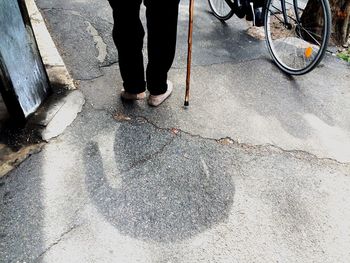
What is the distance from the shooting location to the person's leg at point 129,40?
8.21 feet

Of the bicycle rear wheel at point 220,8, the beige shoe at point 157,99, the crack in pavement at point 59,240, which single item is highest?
the bicycle rear wheel at point 220,8

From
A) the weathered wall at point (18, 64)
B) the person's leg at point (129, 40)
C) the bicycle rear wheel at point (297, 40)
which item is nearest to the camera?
the weathered wall at point (18, 64)

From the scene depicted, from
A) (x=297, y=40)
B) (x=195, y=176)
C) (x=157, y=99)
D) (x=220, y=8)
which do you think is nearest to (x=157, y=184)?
(x=195, y=176)

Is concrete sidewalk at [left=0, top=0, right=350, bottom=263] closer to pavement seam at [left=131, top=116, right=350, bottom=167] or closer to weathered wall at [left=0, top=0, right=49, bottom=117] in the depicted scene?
pavement seam at [left=131, top=116, right=350, bottom=167]

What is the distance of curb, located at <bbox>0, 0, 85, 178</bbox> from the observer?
2598 millimetres

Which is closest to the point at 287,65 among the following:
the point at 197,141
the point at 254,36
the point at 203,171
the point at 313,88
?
the point at 313,88

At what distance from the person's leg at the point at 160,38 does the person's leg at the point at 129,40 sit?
9cm

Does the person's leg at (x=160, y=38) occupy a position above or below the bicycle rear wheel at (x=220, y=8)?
above

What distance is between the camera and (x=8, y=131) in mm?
2732

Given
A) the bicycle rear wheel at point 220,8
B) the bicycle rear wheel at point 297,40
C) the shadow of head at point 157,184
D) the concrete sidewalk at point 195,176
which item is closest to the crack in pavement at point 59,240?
the concrete sidewalk at point 195,176

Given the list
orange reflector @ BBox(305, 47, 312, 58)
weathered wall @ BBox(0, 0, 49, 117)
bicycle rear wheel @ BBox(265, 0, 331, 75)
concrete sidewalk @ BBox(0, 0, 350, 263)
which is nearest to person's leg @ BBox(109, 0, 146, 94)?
concrete sidewalk @ BBox(0, 0, 350, 263)

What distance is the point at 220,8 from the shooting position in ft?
14.9

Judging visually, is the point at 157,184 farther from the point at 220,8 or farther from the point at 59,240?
the point at 220,8

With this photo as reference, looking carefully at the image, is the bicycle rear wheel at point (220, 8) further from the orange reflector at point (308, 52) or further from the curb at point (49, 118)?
the curb at point (49, 118)
